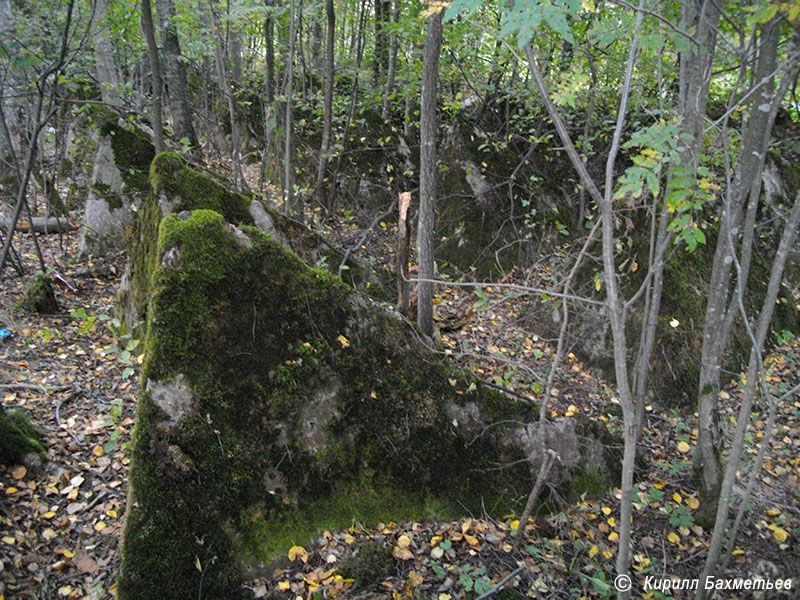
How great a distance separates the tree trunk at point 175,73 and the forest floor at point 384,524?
3.07 metres

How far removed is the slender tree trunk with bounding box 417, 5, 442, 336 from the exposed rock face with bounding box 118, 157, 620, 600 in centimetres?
127

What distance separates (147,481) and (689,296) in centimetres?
648

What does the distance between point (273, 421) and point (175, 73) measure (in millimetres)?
6196

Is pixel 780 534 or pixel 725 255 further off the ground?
pixel 725 255

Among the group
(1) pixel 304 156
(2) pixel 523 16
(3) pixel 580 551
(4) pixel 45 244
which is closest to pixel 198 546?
(3) pixel 580 551

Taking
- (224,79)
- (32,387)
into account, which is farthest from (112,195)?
(32,387)

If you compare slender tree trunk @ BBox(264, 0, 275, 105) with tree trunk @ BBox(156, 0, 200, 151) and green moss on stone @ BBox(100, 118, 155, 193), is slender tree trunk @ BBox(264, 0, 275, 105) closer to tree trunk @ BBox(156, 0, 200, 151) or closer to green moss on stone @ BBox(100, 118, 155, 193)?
tree trunk @ BBox(156, 0, 200, 151)

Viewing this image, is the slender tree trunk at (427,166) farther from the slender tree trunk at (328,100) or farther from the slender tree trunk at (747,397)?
the slender tree trunk at (747,397)

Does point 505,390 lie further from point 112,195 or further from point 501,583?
point 112,195

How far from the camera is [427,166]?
5.27m

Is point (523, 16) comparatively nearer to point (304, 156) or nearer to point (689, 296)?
point (689, 296)

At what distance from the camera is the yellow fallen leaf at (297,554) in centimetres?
337

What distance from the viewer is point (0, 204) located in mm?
7559

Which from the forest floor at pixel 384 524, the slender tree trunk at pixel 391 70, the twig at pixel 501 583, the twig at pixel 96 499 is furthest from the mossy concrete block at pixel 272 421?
the slender tree trunk at pixel 391 70
